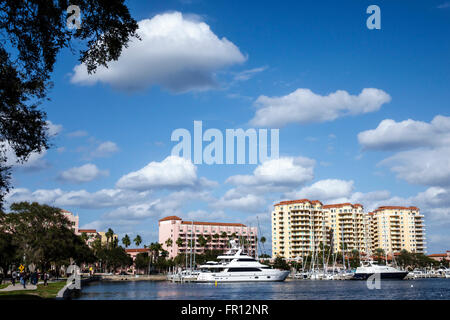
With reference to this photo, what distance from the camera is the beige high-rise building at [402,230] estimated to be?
195m

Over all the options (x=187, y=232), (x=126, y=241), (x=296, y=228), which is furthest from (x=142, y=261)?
(x=296, y=228)

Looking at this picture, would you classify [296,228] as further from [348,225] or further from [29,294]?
[29,294]

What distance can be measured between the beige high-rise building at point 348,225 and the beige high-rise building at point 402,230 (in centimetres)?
1138

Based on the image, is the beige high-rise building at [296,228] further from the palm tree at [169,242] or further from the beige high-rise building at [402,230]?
the palm tree at [169,242]

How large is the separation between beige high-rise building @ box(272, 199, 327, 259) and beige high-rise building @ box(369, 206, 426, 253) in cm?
3355

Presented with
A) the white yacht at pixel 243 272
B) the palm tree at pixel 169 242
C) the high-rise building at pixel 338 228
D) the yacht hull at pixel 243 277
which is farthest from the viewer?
the high-rise building at pixel 338 228

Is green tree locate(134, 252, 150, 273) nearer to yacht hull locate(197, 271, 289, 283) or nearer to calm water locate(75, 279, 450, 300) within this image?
calm water locate(75, 279, 450, 300)

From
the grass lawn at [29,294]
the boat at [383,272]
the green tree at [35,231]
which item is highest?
the green tree at [35,231]

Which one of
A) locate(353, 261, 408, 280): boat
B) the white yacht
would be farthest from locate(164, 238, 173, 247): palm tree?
locate(353, 261, 408, 280): boat

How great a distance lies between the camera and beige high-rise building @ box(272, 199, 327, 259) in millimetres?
179875

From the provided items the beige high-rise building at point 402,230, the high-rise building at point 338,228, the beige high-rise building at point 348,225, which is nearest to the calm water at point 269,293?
the high-rise building at point 338,228

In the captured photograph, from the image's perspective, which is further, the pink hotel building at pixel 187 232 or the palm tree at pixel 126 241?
the pink hotel building at pixel 187 232

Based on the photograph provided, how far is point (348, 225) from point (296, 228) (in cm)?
2431

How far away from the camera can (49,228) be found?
67.4 metres
